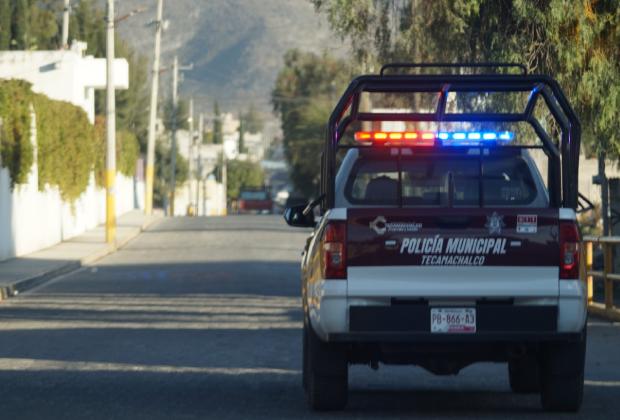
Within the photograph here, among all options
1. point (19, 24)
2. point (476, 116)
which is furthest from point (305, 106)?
point (476, 116)

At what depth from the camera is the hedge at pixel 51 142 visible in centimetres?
3516

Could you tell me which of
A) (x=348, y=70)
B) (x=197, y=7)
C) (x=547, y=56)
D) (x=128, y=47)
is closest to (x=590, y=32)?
(x=547, y=56)

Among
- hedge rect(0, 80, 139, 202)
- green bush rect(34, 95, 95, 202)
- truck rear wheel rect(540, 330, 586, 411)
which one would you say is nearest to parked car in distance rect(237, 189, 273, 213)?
hedge rect(0, 80, 139, 202)

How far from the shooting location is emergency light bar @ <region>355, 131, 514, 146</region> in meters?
11.5

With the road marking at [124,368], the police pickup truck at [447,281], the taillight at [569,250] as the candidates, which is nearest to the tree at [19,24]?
the road marking at [124,368]

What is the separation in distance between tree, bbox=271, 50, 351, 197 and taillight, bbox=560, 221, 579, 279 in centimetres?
8231

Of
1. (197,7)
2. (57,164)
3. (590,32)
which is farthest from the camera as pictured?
(57,164)

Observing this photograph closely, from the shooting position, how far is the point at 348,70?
1153 inches

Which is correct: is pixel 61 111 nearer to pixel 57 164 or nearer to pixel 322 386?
pixel 57 164

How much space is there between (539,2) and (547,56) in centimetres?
79

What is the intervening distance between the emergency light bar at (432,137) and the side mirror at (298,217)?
0.92 m

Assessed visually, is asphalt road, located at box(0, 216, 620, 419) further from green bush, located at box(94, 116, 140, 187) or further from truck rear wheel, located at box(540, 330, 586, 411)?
green bush, located at box(94, 116, 140, 187)

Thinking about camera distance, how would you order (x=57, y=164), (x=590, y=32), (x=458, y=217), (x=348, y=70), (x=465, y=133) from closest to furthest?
1. (x=458, y=217)
2. (x=465, y=133)
3. (x=590, y=32)
4. (x=348, y=70)
5. (x=57, y=164)

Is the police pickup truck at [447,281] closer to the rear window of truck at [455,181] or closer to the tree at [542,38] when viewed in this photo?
the rear window of truck at [455,181]
